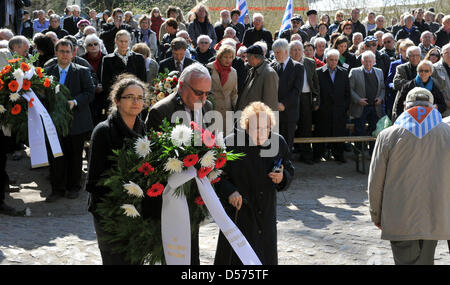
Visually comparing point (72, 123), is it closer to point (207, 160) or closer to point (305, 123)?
point (305, 123)

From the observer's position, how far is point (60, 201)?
31.1ft

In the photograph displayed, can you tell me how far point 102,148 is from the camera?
4.88 metres

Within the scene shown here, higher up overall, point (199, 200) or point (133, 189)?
point (133, 189)

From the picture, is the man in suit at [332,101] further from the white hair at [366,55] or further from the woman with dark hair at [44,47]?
the woman with dark hair at [44,47]

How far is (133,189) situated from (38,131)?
4038 mm

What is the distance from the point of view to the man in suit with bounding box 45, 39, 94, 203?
30.7 feet

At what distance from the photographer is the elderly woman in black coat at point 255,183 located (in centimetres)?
543

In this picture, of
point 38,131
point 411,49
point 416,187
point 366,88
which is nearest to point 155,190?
point 416,187

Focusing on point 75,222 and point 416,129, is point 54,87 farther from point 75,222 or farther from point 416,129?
point 416,129

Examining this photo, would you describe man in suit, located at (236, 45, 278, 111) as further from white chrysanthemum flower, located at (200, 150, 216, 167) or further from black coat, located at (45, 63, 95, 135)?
white chrysanthemum flower, located at (200, 150, 216, 167)

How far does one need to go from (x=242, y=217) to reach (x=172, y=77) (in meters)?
4.84

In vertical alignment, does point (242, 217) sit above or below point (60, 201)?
above

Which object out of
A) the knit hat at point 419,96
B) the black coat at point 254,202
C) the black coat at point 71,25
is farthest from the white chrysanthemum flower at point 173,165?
the black coat at point 71,25
